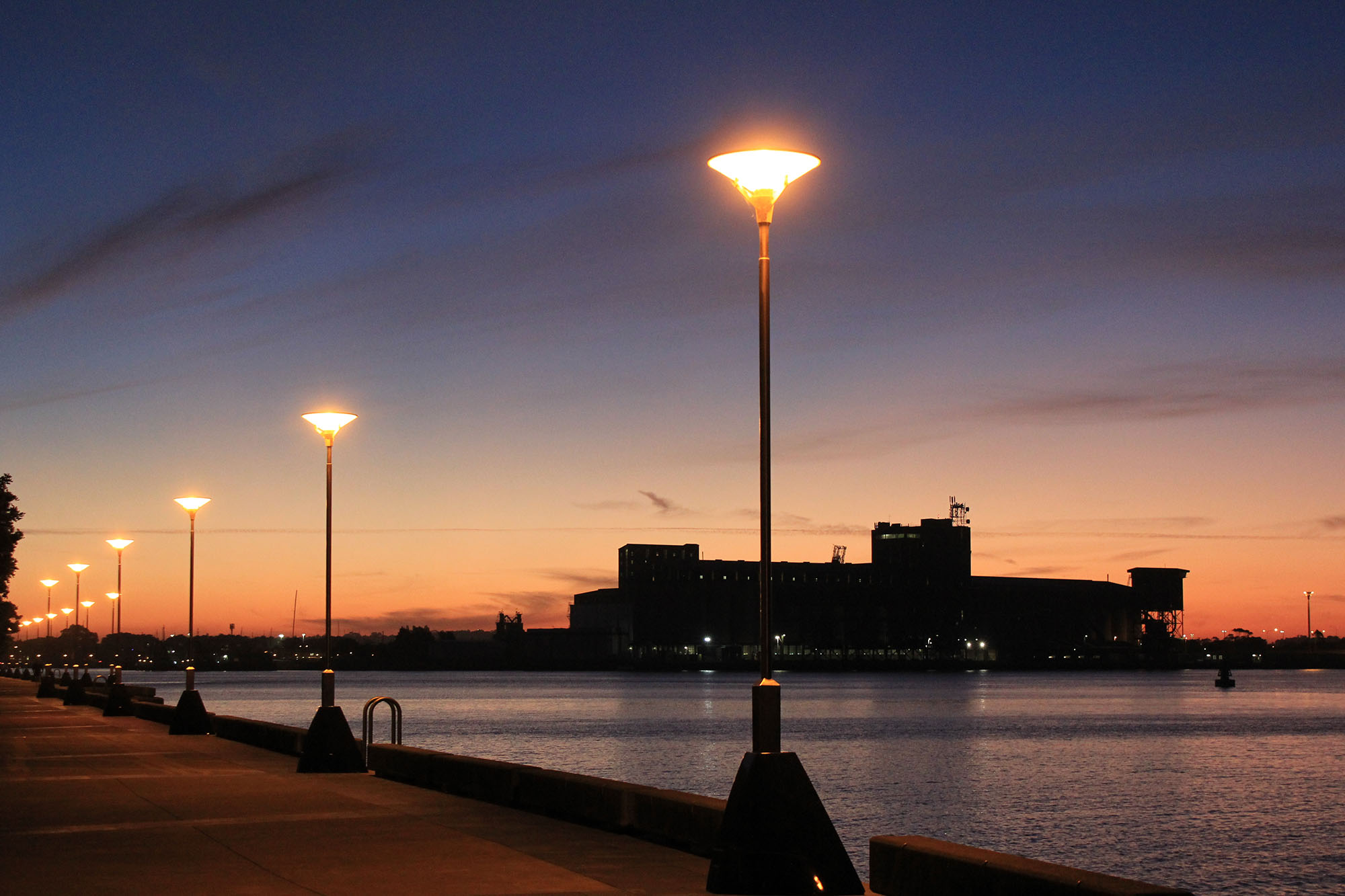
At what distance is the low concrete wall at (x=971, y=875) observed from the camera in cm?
984

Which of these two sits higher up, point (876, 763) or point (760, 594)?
point (760, 594)

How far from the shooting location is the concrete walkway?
1365 centimetres

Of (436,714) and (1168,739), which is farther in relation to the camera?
(436,714)

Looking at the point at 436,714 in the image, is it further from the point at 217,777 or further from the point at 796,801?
the point at 796,801

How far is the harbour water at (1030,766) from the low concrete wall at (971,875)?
2817 cm

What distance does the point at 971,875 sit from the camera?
36.2 feet

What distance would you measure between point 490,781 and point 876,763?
194 ft

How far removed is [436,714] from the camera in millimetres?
134500

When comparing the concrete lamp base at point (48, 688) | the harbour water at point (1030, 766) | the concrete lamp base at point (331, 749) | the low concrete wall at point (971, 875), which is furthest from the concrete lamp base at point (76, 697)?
the low concrete wall at point (971, 875)

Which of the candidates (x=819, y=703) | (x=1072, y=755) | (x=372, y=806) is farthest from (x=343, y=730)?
(x=819, y=703)

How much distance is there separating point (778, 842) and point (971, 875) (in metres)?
1.78

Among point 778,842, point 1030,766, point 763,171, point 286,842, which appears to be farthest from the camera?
point 1030,766

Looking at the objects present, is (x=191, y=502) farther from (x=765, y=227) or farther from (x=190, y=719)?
(x=765, y=227)

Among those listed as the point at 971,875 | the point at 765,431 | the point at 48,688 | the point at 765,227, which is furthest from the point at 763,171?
the point at 48,688
